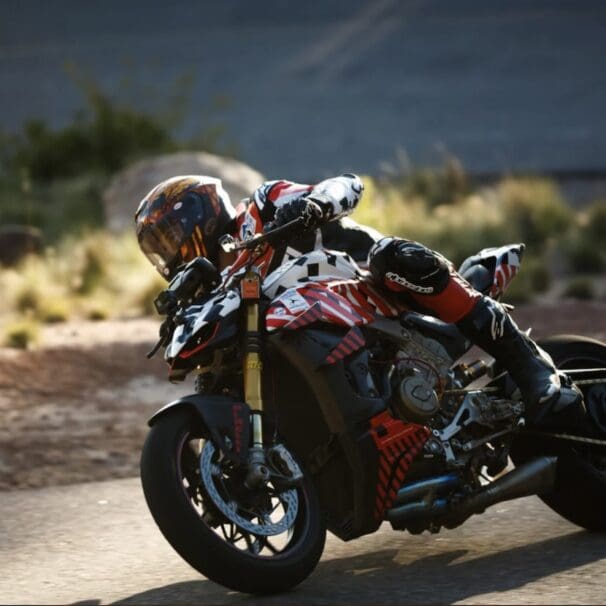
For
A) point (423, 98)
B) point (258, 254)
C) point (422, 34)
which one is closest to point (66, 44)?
point (422, 34)

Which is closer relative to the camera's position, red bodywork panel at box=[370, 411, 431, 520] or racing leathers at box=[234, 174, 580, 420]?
red bodywork panel at box=[370, 411, 431, 520]

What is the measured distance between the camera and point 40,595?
5.63 m

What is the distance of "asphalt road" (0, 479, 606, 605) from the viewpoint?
5.41m

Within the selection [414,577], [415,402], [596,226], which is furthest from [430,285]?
[596,226]

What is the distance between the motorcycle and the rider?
3.7 inches

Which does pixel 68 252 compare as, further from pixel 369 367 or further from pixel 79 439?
pixel 369 367

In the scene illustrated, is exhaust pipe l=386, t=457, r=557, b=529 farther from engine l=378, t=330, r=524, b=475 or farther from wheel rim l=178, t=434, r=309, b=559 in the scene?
wheel rim l=178, t=434, r=309, b=559

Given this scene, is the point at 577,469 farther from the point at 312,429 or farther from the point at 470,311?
the point at 312,429

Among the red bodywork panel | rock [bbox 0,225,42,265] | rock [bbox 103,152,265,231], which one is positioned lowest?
the red bodywork panel

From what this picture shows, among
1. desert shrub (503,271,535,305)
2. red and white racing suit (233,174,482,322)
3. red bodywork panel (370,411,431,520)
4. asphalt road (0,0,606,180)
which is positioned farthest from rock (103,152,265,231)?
red bodywork panel (370,411,431,520)

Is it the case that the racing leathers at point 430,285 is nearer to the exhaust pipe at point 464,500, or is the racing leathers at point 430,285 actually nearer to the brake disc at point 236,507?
the exhaust pipe at point 464,500

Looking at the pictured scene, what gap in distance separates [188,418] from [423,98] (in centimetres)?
2793

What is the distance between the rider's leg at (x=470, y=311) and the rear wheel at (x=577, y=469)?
22 cm

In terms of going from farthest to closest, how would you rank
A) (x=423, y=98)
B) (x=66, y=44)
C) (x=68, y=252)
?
(x=66, y=44) < (x=423, y=98) < (x=68, y=252)
